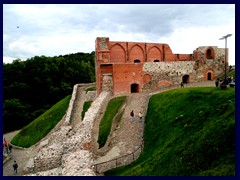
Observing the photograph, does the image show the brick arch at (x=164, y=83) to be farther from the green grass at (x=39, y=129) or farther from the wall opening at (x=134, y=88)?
the green grass at (x=39, y=129)

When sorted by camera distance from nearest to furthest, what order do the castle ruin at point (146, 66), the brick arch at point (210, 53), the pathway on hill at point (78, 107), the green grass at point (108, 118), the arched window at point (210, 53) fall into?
1. the green grass at point (108, 118)
2. the pathway on hill at point (78, 107)
3. the castle ruin at point (146, 66)
4. the brick arch at point (210, 53)
5. the arched window at point (210, 53)

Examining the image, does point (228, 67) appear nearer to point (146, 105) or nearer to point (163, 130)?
point (146, 105)

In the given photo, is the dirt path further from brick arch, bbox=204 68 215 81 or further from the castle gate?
brick arch, bbox=204 68 215 81

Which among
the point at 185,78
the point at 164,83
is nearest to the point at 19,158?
the point at 164,83

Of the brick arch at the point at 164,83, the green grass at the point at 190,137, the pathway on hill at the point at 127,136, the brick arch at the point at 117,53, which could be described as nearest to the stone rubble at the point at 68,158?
the pathway on hill at the point at 127,136

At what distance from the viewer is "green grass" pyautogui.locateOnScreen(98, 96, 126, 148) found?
2097cm

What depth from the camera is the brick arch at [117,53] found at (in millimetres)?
36219

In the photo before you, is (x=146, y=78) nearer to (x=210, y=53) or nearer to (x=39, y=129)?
(x=210, y=53)

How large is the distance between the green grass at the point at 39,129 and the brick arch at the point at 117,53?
9724 millimetres

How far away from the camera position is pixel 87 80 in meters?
64.5

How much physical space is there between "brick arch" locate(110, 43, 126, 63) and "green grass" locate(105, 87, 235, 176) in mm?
14851

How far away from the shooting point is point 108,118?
24.0 metres

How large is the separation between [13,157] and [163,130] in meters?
16.6
